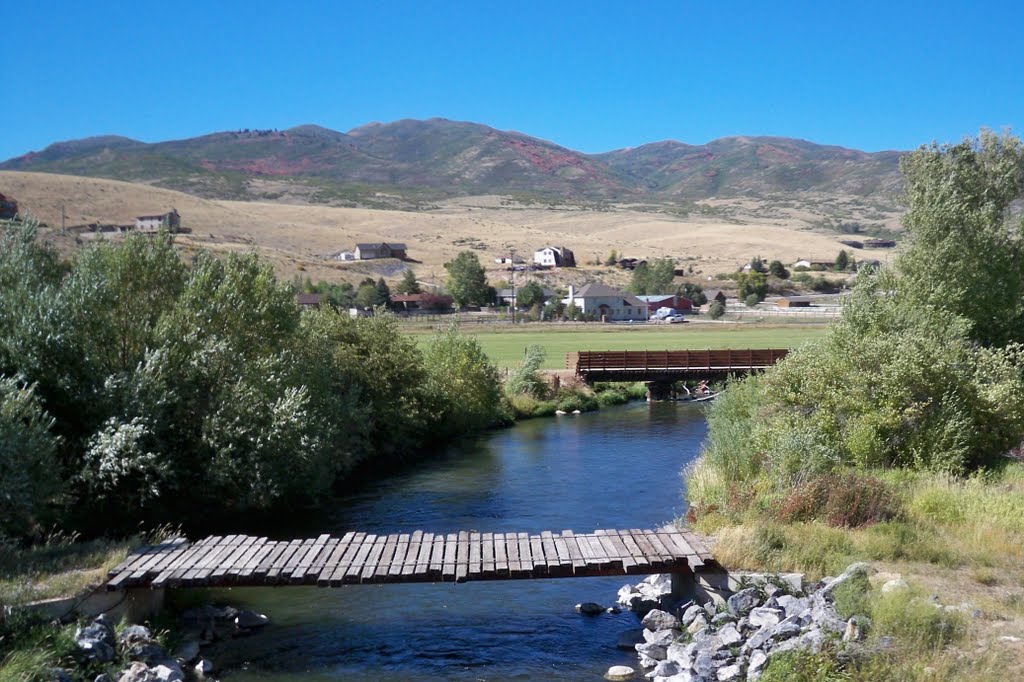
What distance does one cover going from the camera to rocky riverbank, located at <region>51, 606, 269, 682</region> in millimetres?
13383

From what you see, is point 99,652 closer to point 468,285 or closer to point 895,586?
point 895,586

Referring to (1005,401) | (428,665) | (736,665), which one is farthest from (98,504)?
(1005,401)

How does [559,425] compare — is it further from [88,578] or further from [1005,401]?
[88,578]

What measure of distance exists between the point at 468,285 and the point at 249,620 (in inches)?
3910

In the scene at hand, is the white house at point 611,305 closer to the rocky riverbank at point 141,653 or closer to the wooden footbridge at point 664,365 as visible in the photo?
the wooden footbridge at point 664,365

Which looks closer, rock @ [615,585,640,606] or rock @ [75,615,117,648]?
rock @ [75,615,117,648]

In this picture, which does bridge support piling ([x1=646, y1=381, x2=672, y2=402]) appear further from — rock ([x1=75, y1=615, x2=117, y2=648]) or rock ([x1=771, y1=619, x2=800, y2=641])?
rock ([x1=75, y1=615, x2=117, y2=648])

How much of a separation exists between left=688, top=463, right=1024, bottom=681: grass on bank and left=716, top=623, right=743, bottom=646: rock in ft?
4.74

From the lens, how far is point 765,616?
14.3 m

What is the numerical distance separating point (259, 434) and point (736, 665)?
13.2 meters

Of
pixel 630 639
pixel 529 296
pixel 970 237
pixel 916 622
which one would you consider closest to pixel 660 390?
pixel 970 237

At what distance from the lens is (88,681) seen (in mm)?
13242

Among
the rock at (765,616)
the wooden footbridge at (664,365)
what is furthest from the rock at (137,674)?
the wooden footbridge at (664,365)

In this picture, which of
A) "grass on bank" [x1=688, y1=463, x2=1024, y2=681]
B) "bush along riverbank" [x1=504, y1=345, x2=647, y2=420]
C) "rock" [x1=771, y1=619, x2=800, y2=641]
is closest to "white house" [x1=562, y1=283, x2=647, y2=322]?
"bush along riverbank" [x1=504, y1=345, x2=647, y2=420]
